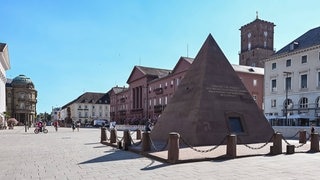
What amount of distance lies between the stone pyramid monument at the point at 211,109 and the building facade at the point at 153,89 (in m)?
32.6

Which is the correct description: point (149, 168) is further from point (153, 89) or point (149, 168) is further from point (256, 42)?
point (256, 42)

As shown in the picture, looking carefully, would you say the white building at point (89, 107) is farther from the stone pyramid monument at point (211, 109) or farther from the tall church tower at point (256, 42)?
the stone pyramid monument at point (211, 109)

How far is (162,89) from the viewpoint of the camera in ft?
217

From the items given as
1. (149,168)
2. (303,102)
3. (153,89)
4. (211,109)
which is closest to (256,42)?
(153,89)

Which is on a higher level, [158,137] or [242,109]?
[242,109]

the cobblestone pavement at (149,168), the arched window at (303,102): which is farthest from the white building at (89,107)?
the cobblestone pavement at (149,168)

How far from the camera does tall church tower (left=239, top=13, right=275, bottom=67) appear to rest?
8431cm

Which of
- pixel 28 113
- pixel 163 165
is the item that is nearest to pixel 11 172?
pixel 163 165

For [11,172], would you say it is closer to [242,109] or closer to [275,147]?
[275,147]

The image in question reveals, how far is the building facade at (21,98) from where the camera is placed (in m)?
101

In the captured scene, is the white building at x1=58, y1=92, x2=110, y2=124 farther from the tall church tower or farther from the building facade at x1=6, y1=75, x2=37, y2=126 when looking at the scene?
the tall church tower

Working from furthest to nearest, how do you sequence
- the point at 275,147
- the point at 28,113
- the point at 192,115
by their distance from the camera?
the point at 28,113
the point at 192,115
the point at 275,147

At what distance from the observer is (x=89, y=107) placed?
11306 centimetres

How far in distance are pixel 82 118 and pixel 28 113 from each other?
17741 millimetres
